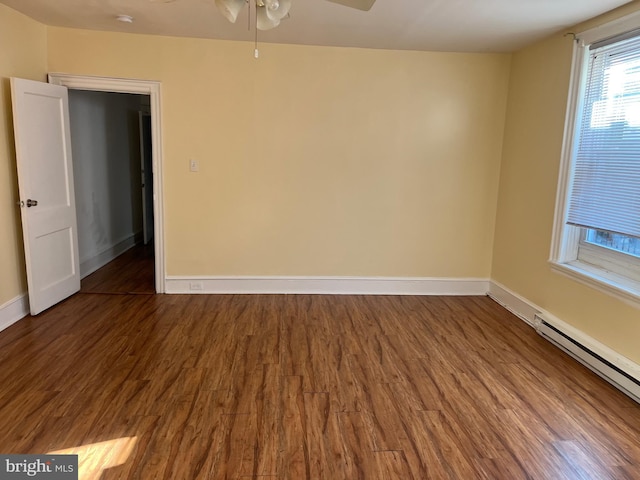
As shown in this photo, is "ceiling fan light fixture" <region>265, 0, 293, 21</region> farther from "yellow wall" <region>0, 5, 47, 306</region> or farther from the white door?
"yellow wall" <region>0, 5, 47, 306</region>

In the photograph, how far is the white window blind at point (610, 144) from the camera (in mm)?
2771

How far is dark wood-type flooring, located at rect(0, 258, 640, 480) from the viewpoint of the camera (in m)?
2.02

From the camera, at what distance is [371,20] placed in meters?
3.27

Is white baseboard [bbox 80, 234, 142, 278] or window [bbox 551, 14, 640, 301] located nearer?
window [bbox 551, 14, 640, 301]

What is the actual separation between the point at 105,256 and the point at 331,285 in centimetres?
298

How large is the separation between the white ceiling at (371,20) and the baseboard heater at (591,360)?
2.32 m

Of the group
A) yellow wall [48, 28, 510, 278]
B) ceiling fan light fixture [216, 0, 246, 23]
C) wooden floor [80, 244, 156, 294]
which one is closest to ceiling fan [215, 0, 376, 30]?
→ ceiling fan light fixture [216, 0, 246, 23]

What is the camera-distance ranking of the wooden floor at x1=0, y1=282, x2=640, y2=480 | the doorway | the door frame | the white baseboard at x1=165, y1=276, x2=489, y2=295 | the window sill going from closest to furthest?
the wooden floor at x1=0, y1=282, x2=640, y2=480 < the window sill < the door frame < the white baseboard at x1=165, y1=276, x2=489, y2=295 < the doorway

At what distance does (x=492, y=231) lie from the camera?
452 centimetres

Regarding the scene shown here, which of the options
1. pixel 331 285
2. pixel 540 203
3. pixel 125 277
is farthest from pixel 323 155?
pixel 125 277

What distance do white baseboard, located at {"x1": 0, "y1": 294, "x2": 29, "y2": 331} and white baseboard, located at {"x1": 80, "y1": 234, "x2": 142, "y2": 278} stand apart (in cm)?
117

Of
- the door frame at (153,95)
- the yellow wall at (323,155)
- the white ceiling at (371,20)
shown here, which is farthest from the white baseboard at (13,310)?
the white ceiling at (371,20)

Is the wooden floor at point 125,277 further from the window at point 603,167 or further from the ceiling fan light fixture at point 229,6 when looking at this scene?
the window at point 603,167

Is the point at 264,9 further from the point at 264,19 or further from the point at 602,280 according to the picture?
the point at 602,280
